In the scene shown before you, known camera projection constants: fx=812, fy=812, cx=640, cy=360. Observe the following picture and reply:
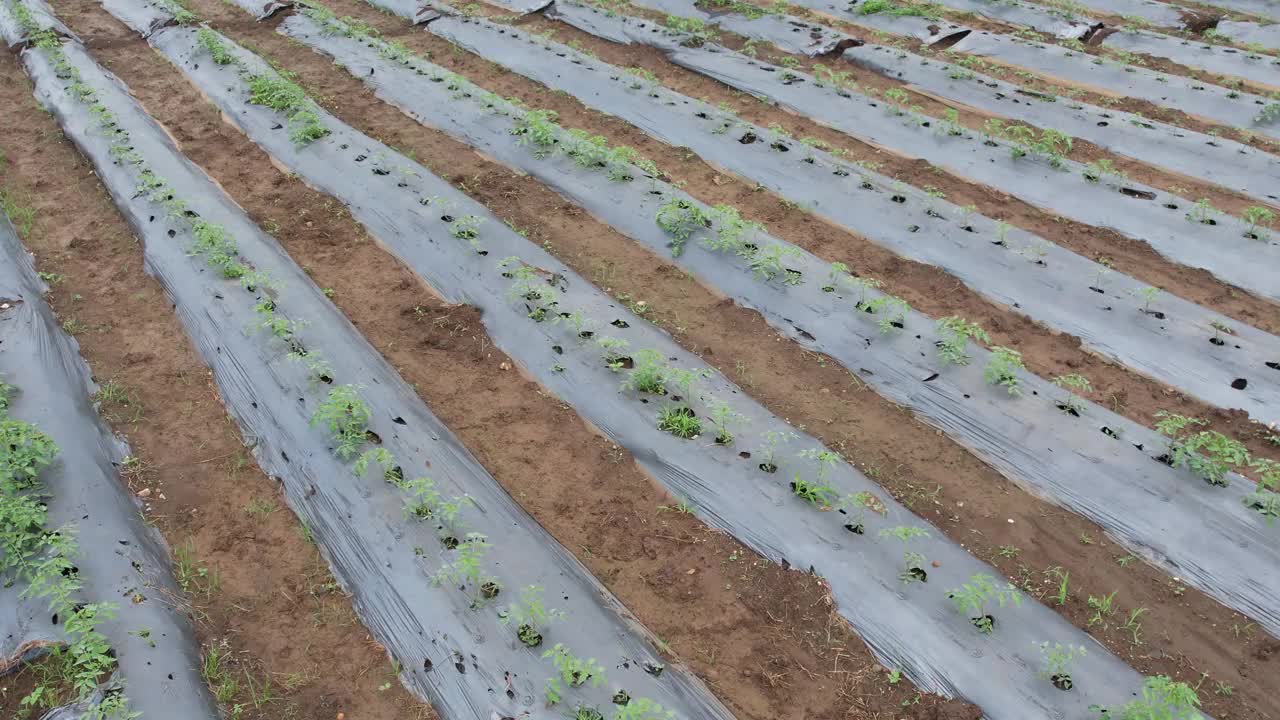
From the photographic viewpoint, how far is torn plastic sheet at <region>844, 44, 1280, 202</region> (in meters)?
8.18

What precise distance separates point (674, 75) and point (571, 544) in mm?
7798

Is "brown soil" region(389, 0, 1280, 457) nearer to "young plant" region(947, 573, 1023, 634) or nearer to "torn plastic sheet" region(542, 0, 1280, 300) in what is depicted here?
"torn plastic sheet" region(542, 0, 1280, 300)

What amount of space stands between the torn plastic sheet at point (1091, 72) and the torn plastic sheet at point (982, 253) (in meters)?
4.28

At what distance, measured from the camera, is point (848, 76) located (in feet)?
34.0

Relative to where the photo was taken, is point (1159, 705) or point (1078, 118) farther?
point (1078, 118)

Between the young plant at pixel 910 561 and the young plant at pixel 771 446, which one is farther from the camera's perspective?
the young plant at pixel 771 446

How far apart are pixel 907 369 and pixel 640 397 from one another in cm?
196

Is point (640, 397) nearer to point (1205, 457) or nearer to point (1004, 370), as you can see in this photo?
point (1004, 370)

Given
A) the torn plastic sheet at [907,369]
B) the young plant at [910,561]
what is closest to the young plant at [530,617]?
the young plant at [910,561]

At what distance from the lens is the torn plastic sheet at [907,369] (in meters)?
4.91

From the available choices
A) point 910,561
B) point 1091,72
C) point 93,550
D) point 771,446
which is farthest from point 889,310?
point 1091,72

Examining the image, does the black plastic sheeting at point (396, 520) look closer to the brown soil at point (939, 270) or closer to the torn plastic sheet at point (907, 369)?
the torn plastic sheet at point (907, 369)

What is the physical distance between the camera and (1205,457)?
17.0 feet

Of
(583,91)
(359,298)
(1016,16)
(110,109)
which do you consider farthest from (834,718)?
(1016,16)
